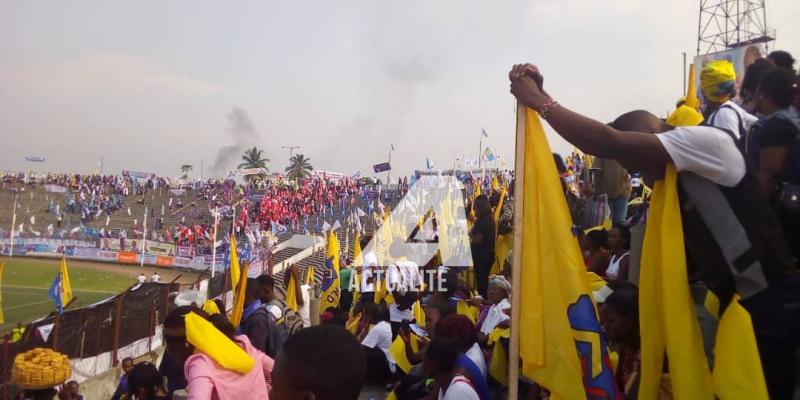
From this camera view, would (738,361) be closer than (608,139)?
Yes

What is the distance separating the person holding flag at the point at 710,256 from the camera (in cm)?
219

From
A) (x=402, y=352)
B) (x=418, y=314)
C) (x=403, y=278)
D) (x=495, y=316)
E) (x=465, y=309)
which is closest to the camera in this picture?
(x=495, y=316)

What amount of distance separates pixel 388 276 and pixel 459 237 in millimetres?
2324

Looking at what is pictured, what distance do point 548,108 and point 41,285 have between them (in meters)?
36.9

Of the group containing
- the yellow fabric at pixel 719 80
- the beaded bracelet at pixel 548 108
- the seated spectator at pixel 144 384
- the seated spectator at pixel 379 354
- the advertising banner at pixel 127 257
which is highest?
the yellow fabric at pixel 719 80

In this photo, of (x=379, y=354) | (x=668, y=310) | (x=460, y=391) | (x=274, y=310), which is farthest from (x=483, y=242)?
(x=668, y=310)

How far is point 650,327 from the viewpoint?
2.42 m

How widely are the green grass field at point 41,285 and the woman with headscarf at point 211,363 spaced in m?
23.1

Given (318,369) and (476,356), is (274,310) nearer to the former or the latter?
(476,356)

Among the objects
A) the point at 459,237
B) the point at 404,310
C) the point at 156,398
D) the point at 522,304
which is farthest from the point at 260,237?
the point at 522,304

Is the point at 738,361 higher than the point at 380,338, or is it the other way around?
the point at 738,361

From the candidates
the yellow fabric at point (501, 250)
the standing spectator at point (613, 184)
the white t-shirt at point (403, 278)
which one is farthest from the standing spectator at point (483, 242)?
the standing spectator at point (613, 184)

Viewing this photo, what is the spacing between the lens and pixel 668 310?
7.47 feet

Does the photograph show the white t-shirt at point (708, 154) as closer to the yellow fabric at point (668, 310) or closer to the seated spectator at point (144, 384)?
the yellow fabric at point (668, 310)
